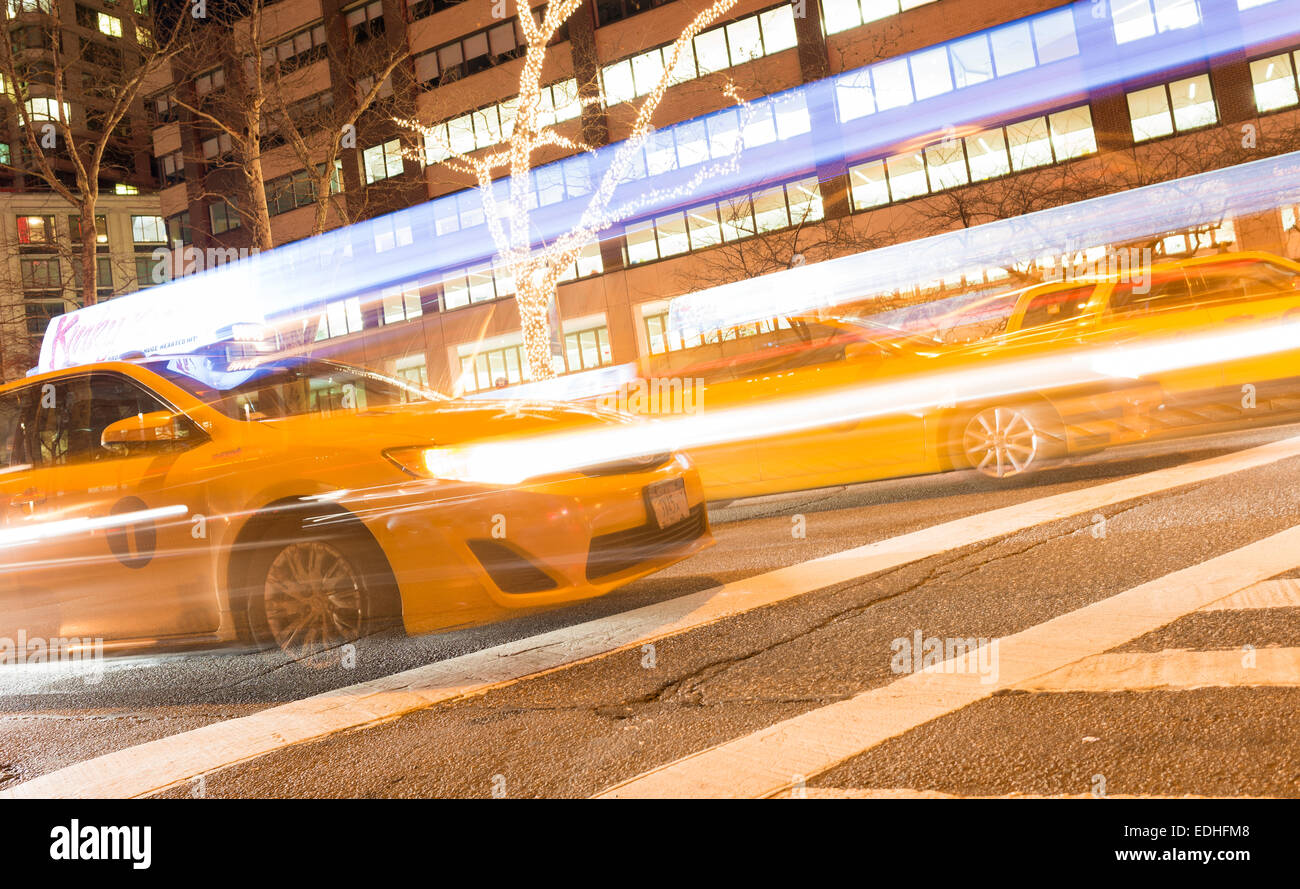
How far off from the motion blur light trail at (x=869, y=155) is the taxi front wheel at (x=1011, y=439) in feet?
49.0

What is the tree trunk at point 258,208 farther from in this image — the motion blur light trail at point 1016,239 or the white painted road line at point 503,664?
the white painted road line at point 503,664

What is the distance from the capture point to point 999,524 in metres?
5.91

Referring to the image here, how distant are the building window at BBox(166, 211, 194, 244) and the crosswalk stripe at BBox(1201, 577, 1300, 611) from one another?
4902 centimetres

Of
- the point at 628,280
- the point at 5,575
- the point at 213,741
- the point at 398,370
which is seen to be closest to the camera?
the point at 213,741

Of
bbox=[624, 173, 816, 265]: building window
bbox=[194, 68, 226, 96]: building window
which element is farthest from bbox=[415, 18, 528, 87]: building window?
bbox=[194, 68, 226, 96]: building window

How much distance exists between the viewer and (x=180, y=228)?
153 ft

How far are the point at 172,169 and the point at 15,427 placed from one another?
154 ft

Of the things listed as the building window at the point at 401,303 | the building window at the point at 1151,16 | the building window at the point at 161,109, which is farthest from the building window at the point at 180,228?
the building window at the point at 1151,16

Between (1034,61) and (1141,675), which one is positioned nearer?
(1141,675)
